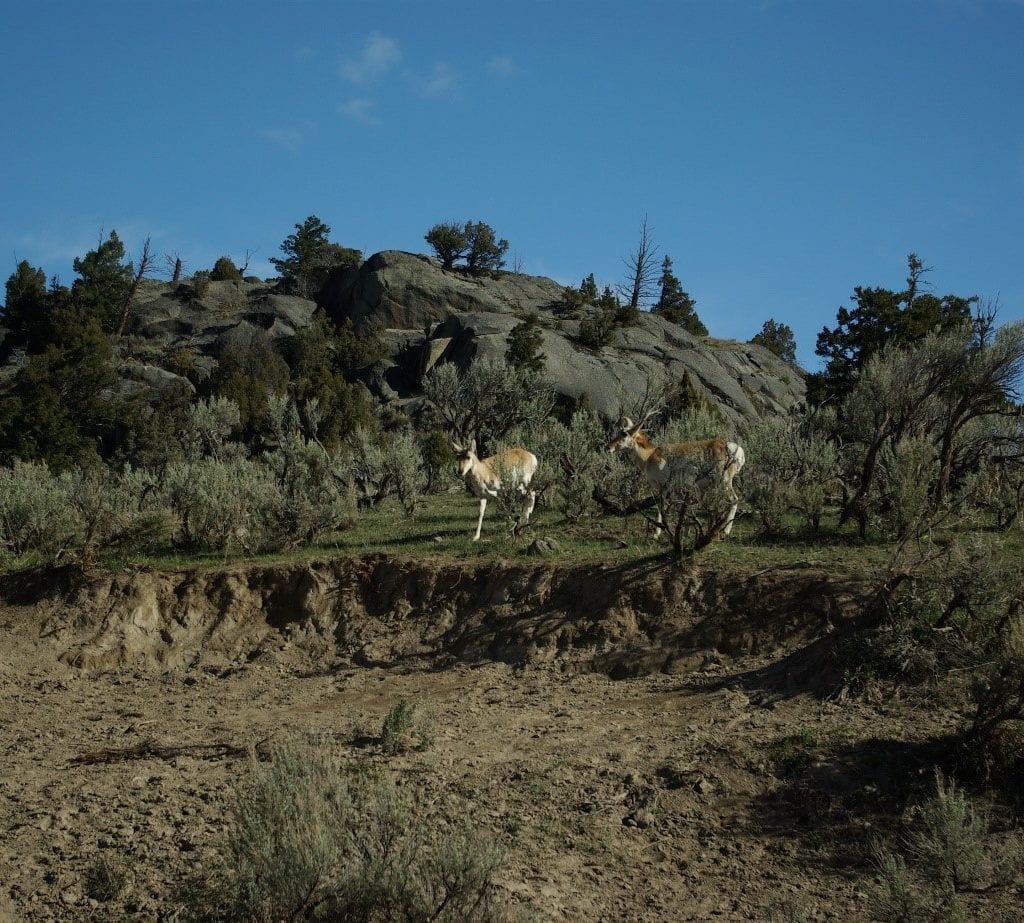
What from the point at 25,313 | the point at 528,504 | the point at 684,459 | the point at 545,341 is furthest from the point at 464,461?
the point at 25,313

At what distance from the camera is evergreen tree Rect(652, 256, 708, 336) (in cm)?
6762

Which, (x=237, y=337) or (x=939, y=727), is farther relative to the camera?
(x=237, y=337)

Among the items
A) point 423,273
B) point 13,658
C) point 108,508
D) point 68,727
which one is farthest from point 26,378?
point 68,727

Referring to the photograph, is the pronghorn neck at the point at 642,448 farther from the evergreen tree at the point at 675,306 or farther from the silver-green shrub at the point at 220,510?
the evergreen tree at the point at 675,306

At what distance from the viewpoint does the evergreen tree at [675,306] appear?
2662 inches

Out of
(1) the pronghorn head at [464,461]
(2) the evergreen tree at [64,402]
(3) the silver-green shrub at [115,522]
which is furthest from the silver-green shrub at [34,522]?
(2) the evergreen tree at [64,402]

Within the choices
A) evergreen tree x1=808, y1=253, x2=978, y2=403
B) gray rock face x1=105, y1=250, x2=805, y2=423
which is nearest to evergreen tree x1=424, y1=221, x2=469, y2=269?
gray rock face x1=105, y1=250, x2=805, y2=423

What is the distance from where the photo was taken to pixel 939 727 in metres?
9.80

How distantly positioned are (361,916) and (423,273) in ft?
189

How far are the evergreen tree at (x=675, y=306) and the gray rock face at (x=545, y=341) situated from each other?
2.76 meters

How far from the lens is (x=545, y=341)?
167ft

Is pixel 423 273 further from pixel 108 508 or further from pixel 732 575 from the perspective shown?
pixel 732 575

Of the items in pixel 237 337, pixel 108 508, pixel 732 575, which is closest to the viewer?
pixel 732 575

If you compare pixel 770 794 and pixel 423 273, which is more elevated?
pixel 423 273
